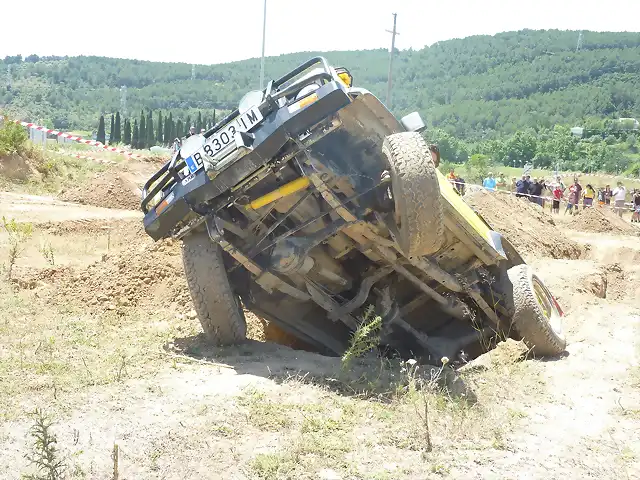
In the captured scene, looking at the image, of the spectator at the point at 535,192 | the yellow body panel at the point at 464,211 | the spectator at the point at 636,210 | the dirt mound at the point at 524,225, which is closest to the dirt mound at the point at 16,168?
the dirt mound at the point at 524,225

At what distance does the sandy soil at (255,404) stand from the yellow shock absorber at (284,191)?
4.41 feet

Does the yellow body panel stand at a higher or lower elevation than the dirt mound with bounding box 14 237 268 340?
higher

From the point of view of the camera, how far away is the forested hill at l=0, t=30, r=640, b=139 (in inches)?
4168

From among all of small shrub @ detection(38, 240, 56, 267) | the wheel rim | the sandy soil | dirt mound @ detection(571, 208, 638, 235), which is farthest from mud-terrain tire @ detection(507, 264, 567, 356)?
dirt mound @ detection(571, 208, 638, 235)

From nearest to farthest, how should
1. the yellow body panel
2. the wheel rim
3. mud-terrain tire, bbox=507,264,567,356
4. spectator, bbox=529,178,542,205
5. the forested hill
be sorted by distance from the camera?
the yellow body panel → mud-terrain tire, bbox=507,264,567,356 → the wheel rim → spectator, bbox=529,178,542,205 → the forested hill

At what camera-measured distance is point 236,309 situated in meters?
6.24

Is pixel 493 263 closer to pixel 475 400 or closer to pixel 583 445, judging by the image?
pixel 475 400

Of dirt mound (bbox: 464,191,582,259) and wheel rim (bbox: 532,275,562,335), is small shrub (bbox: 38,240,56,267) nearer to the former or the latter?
wheel rim (bbox: 532,275,562,335)

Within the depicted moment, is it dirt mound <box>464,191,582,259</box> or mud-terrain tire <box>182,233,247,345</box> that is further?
dirt mound <box>464,191,582,259</box>

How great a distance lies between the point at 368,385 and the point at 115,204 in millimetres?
13431

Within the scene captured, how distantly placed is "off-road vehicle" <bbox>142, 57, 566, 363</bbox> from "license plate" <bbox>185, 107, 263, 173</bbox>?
12mm

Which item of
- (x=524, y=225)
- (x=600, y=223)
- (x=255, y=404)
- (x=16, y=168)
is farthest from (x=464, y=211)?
(x=16, y=168)

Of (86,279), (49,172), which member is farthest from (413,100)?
(86,279)

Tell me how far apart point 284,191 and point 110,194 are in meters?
13.3
